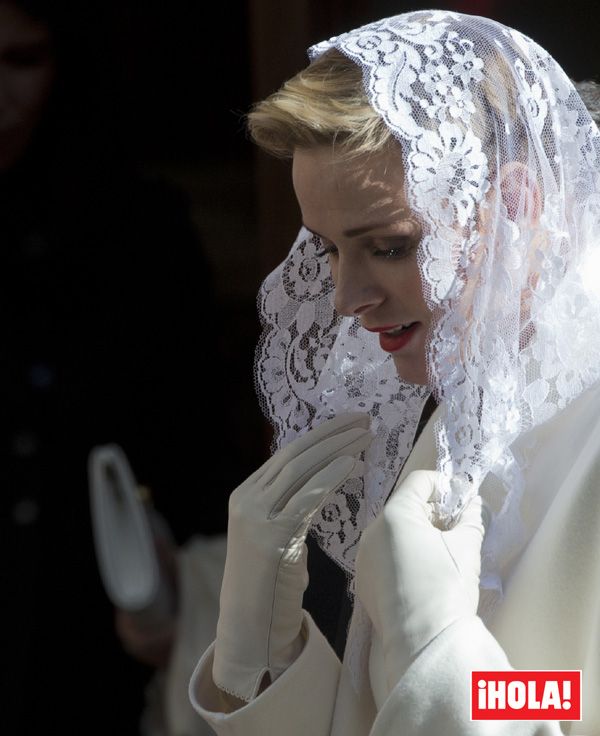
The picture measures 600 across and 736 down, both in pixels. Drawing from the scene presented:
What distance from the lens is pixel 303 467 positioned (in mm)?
1579

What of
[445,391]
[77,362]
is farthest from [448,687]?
[77,362]

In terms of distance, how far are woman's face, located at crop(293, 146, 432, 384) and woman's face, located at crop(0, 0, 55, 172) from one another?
1.39 metres

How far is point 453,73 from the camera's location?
4.70 feet

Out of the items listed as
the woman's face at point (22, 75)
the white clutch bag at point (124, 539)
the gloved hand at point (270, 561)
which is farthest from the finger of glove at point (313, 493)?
the woman's face at point (22, 75)

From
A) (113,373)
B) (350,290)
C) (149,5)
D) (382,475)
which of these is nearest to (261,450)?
(113,373)

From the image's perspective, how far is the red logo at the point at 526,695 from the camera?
4.23 feet

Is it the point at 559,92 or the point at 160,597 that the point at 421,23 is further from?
the point at 160,597

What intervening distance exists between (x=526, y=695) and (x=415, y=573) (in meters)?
0.19

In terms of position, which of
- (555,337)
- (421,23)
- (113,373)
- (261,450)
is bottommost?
(261,450)

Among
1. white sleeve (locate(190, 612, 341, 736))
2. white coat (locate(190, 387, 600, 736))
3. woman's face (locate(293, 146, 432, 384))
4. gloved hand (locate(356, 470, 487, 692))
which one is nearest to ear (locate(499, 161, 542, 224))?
woman's face (locate(293, 146, 432, 384))

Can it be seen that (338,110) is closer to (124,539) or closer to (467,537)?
(467,537)

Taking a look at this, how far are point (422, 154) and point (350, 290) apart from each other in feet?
0.69

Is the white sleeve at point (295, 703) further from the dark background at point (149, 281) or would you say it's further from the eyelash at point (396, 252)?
the dark background at point (149, 281)

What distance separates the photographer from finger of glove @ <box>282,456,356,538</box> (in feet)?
5.06
